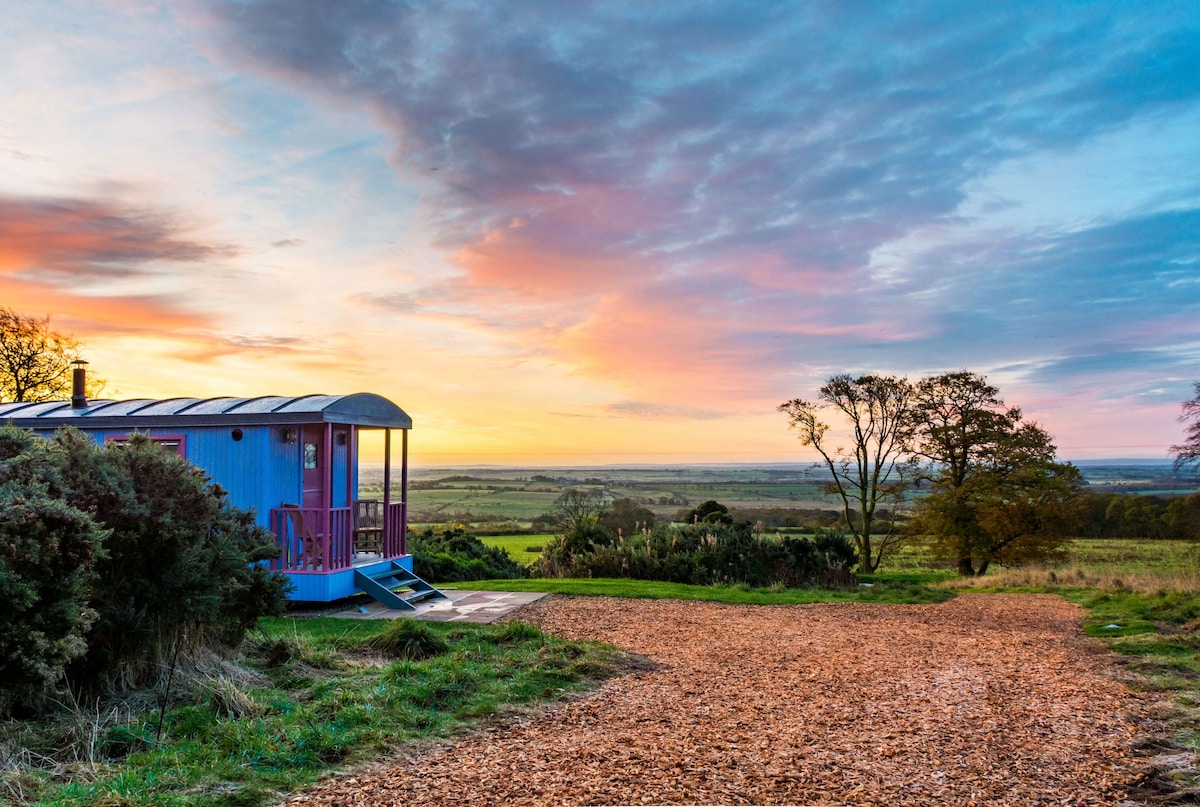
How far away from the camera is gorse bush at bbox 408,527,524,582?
46.6 ft

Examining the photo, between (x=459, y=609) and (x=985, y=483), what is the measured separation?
1415 centimetres

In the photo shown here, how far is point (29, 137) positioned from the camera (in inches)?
367

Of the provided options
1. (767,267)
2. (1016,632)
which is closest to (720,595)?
(1016,632)

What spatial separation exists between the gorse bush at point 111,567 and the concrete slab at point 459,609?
321cm

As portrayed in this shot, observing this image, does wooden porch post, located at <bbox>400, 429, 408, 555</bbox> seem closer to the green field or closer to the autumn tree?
the green field

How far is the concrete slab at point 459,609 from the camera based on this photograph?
9.07 m

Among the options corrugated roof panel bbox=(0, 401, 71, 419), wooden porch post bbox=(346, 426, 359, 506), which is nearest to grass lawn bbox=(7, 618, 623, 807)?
wooden porch post bbox=(346, 426, 359, 506)

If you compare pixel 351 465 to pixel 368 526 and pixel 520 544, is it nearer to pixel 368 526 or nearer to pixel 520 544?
pixel 368 526

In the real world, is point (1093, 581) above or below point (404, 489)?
below

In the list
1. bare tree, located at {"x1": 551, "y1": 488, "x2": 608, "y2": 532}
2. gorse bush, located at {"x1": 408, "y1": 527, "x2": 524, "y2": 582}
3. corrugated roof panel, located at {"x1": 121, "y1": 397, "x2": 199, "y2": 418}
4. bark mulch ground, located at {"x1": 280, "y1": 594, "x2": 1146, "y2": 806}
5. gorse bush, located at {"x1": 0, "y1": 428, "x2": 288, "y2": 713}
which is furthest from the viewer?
bare tree, located at {"x1": 551, "y1": 488, "x2": 608, "y2": 532}

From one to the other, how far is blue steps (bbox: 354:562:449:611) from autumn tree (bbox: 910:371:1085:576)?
13.5 m

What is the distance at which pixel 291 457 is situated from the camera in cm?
1011

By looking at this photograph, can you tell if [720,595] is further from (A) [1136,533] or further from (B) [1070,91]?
(A) [1136,533]

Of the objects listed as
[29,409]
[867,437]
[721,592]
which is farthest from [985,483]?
[29,409]
